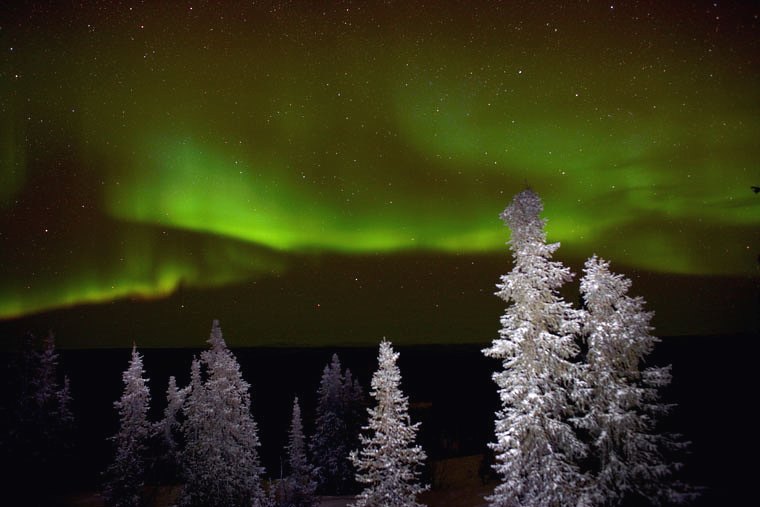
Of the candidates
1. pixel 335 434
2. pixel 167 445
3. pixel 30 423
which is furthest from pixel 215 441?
pixel 167 445

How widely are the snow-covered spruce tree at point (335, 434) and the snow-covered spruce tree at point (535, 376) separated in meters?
30.6

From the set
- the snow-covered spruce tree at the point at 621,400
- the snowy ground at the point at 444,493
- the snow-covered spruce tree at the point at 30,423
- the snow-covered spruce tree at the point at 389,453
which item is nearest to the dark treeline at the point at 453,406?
the snow-covered spruce tree at the point at 30,423

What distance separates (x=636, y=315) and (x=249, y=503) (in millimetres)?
23212

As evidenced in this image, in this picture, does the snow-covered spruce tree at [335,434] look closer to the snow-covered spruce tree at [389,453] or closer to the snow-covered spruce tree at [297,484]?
the snow-covered spruce tree at [297,484]

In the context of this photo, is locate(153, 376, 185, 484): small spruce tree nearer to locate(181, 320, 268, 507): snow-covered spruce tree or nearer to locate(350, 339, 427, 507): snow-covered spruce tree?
locate(181, 320, 268, 507): snow-covered spruce tree

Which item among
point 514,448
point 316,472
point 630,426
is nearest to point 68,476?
point 316,472

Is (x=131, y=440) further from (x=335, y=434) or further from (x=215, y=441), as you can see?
(x=335, y=434)

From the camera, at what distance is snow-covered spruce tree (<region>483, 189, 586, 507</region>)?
1514 cm

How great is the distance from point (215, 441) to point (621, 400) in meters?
20.3

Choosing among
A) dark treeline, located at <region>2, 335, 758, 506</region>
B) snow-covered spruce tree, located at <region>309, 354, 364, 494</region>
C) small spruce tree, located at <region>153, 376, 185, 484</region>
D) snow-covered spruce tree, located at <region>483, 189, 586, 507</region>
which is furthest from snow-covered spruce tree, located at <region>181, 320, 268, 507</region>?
snow-covered spruce tree, located at <region>483, 189, 586, 507</region>

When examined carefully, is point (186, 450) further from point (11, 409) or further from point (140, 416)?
point (11, 409)

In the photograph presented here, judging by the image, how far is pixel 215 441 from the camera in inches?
1080

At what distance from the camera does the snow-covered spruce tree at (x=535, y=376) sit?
15141 millimetres

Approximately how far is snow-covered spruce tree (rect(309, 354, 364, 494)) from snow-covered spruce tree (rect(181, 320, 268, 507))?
15.8 m
